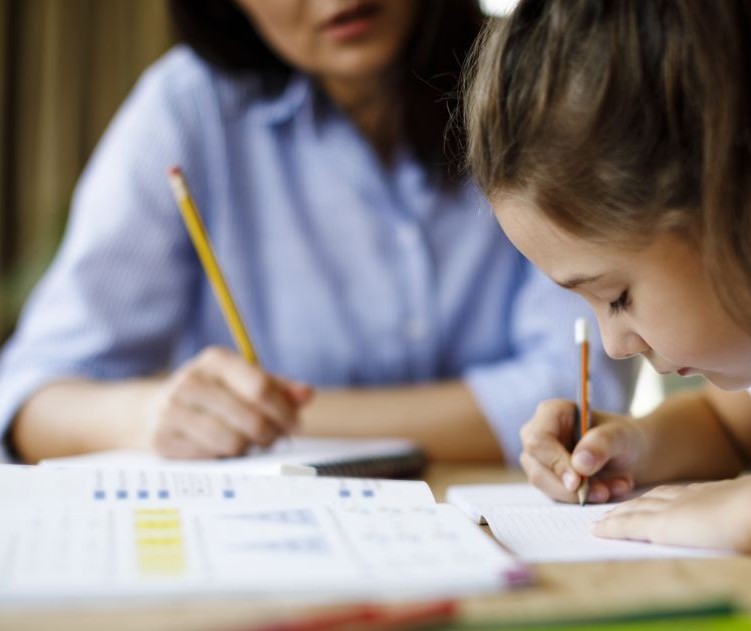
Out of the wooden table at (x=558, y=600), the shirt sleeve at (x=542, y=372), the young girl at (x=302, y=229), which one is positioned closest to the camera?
the wooden table at (x=558, y=600)

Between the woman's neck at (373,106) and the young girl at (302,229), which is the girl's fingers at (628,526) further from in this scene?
the woman's neck at (373,106)

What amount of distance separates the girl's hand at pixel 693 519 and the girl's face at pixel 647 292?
0.36ft

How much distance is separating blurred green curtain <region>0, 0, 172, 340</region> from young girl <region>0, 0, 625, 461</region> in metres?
1.52

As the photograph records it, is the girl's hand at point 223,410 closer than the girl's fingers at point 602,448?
No

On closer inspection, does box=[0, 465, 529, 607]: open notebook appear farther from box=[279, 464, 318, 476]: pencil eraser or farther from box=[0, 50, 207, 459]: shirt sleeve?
box=[0, 50, 207, 459]: shirt sleeve

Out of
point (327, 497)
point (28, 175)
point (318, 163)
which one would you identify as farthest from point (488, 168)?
point (28, 175)

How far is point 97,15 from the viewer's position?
2973 millimetres

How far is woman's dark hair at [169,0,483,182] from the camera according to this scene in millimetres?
1286

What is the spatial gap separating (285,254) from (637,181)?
2.29 ft

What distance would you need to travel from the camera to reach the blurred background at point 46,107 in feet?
9.18

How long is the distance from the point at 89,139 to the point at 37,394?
1.94 m

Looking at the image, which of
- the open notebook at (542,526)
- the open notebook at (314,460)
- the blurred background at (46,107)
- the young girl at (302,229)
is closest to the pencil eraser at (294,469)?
the open notebook at (314,460)

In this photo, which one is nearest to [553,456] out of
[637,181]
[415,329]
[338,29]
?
[637,181]

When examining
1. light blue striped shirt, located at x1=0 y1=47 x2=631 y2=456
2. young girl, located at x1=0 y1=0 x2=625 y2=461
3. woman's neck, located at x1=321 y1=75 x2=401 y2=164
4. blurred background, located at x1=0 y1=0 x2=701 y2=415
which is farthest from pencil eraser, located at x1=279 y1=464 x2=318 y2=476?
blurred background, located at x1=0 y1=0 x2=701 y2=415
